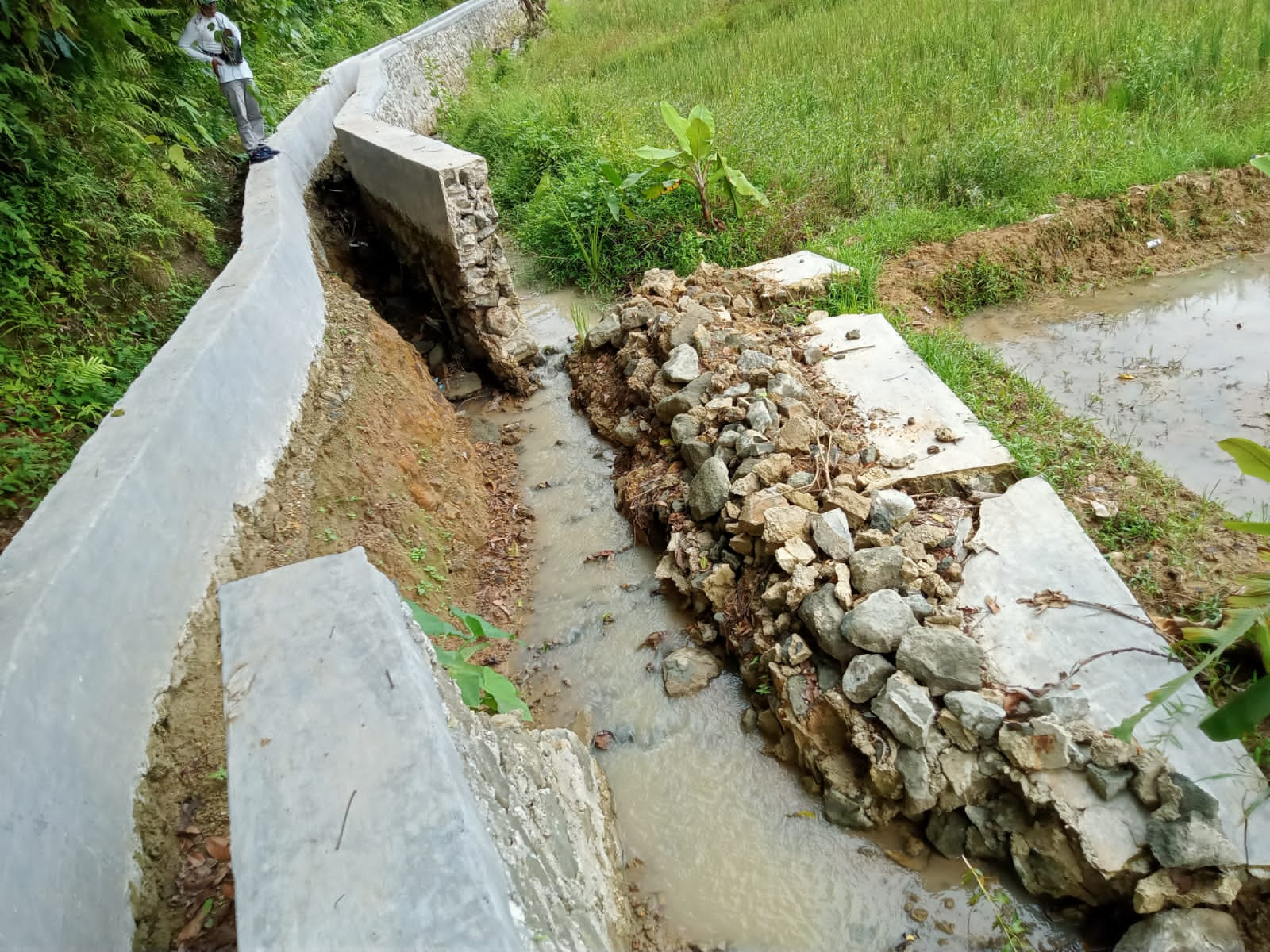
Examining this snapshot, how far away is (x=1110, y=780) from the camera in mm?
2076

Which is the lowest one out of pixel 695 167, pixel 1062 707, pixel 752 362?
pixel 1062 707

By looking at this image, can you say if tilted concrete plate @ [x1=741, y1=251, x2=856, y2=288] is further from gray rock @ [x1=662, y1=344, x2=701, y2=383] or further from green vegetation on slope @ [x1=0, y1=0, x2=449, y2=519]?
green vegetation on slope @ [x1=0, y1=0, x2=449, y2=519]

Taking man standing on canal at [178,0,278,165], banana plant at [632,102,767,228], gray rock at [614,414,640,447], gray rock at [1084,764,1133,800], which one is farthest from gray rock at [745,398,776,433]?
man standing on canal at [178,0,278,165]

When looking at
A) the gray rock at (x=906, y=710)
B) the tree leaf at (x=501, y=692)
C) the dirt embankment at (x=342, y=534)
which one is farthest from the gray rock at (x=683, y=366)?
the tree leaf at (x=501, y=692)

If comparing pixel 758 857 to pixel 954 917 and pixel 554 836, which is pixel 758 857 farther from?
→ pixel 554 836

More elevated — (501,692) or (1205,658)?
(501,692)

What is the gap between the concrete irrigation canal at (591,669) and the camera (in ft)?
4.53

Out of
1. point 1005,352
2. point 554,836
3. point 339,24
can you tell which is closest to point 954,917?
point 554,836

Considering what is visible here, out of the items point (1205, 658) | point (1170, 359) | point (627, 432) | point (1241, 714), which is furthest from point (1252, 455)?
point (627, 432)

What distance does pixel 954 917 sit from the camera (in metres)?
2.22

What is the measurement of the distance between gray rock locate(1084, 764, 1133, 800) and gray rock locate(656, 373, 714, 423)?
2.62m

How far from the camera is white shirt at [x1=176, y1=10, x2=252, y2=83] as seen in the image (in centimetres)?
510

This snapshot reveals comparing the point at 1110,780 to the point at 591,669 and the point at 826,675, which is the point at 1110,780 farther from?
the point at 591,669

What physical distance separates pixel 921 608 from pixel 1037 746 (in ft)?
2.01
